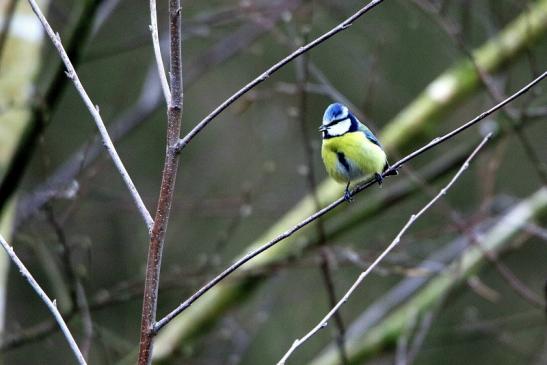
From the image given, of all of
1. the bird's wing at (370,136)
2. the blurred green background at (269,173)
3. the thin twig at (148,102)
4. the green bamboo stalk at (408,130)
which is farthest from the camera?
the blurred green background at (269,173)

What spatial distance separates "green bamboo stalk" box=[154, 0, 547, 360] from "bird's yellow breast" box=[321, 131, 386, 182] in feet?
1.21

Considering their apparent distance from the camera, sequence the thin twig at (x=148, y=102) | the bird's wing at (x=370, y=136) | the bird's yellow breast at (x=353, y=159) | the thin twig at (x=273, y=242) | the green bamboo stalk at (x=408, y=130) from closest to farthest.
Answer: the thin twig at (x=273, y=242) < the bird's yellow breast at (x=353, y=159) < the bird's wing at (x=370, y=136) < the green bamboo stalk at (x=408, y=130) < the thin twig at (x=148, y=102)

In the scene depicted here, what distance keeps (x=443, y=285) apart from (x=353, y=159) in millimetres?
861

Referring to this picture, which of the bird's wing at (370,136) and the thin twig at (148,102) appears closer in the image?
the bird's wing at (370,136)

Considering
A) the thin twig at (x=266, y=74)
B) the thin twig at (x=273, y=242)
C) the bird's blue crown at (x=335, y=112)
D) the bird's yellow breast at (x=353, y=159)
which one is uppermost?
the bird's blue crown at (x=335, y=112)

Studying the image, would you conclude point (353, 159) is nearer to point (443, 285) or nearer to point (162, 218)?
point (443, 285)

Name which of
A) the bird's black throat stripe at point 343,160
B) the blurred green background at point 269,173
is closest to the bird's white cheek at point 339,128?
the bird's black throat stripe at point 343,160

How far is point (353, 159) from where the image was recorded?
2732 mm

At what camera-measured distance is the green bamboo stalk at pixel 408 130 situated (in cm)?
309

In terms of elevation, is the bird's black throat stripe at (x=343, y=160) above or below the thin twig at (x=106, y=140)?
above

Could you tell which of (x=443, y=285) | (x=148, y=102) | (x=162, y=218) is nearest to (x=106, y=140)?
(x=162, y=218)

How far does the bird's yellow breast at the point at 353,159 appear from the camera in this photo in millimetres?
2730

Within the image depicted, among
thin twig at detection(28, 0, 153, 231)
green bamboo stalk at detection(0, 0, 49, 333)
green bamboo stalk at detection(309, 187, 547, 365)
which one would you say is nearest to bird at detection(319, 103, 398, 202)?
green bamboo stalk at detection(309, 187, 547, 365)

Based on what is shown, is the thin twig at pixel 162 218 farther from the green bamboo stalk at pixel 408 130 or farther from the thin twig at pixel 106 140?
the green bamboo stalk at pixel 408 130
